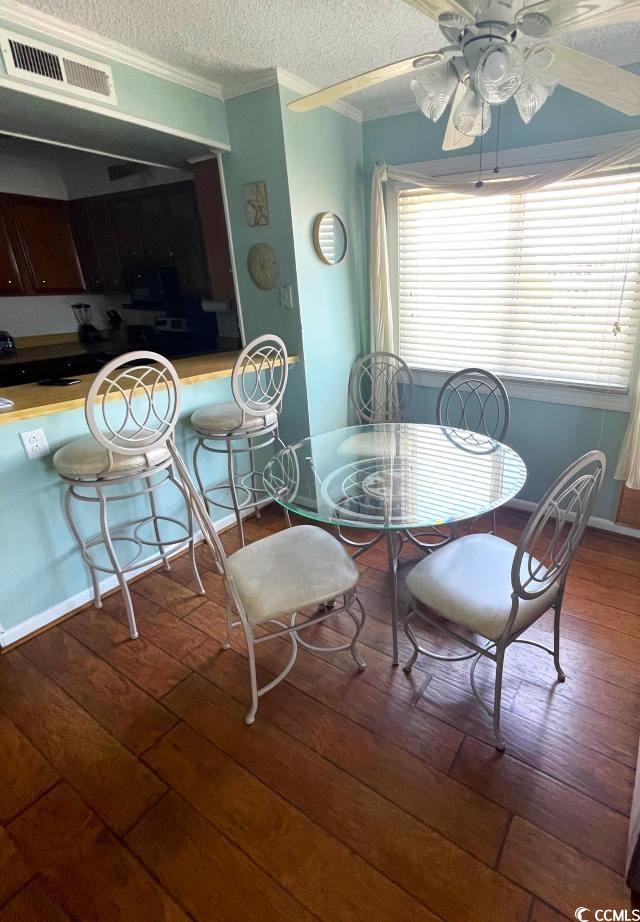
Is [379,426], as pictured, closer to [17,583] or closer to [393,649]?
[393,649]

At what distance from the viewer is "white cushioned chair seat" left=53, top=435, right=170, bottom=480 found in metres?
1.84

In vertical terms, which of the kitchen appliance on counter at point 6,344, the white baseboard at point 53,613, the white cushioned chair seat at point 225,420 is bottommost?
the white baseboard at point 53,613

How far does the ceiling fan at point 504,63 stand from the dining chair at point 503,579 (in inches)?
40.4

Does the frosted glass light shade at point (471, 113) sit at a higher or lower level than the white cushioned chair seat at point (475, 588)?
higher

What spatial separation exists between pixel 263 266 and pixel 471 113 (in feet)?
5.35

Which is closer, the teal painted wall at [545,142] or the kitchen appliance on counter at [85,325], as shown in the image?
the teal painted wall at [545,142]

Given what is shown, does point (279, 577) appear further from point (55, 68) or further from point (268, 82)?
point (268, 82)

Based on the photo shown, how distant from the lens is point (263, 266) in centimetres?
276

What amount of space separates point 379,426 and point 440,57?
158 centimetres

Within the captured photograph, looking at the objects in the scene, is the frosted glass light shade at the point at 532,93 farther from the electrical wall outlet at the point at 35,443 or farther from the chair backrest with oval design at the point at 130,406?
the electrical wall outlet at the point at 35,443

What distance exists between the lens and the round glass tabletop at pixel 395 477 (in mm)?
1605

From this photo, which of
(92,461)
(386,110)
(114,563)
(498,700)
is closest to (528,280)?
(386,110)

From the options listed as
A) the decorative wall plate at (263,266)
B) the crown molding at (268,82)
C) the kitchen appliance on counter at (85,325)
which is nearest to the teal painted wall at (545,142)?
the crown molding at (268,82)

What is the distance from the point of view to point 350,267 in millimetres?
3086
